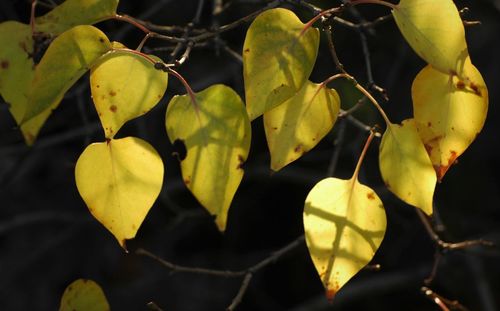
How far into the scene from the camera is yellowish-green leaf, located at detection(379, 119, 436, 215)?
0.57m

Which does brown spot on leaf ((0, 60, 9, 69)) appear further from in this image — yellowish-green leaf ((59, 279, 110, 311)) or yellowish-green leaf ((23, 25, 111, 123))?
yellowish-green leaf ((59, 279, 110, 311))

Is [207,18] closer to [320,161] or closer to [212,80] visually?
[212,80]

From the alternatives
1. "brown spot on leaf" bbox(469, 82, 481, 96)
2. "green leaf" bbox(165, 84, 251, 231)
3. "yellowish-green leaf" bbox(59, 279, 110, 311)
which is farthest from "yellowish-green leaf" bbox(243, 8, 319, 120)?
"yellowish-green leaf" bbox(59, 279, 110, 311)

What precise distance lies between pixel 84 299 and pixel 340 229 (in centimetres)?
30

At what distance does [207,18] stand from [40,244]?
593mm

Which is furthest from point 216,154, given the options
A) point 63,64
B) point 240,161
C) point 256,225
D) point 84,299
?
point 256,225

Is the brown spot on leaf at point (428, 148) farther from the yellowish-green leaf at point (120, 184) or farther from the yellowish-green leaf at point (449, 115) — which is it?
the yellowish-green leaf at point (120, 184)

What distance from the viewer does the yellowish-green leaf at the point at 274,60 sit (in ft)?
1.76

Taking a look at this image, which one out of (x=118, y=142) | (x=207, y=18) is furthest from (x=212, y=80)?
(x=118, y=142)

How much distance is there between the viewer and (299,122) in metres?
0.58

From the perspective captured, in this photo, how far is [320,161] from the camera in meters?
1.51

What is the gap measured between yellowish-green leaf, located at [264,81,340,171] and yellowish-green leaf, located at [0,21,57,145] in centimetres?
20

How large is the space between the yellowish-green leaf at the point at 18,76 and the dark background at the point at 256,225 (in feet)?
2.46

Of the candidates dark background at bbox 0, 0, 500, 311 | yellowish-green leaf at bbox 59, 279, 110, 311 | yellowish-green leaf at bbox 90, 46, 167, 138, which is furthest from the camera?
dark background at bbox 0, 0, 500, 311
